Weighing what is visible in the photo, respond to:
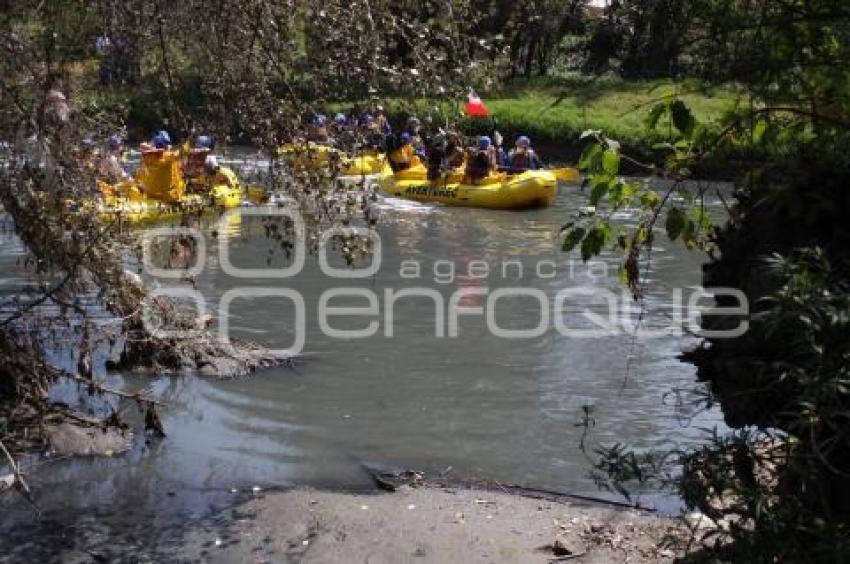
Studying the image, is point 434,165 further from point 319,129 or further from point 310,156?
point 319,129

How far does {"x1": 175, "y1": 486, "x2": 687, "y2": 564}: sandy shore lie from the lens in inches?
254

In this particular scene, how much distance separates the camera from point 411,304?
1421cm

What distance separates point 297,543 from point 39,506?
6.15ft

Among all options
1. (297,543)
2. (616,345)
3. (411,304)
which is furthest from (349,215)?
(411,304)

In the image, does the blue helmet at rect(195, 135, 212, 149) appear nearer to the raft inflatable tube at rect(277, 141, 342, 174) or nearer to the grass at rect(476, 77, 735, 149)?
the raft inflatable tube at rect(277, 141, 342, 174)

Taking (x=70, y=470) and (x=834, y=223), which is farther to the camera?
(x=70, y=470)

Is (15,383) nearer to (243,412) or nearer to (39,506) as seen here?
(39,506)

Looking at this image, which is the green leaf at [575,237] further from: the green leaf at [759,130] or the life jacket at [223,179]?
the life jacket at [223,179]

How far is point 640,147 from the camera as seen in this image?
18.5 ft

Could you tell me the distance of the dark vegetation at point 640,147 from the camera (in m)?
2.84

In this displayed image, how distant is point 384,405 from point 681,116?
21.9 ft

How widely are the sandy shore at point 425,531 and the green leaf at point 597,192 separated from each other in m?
3.10

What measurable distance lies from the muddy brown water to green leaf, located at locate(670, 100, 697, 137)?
2.36 m

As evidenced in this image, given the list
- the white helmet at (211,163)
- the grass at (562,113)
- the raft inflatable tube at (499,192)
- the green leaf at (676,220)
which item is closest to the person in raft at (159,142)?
the raft inflatable tube at (499,192)
